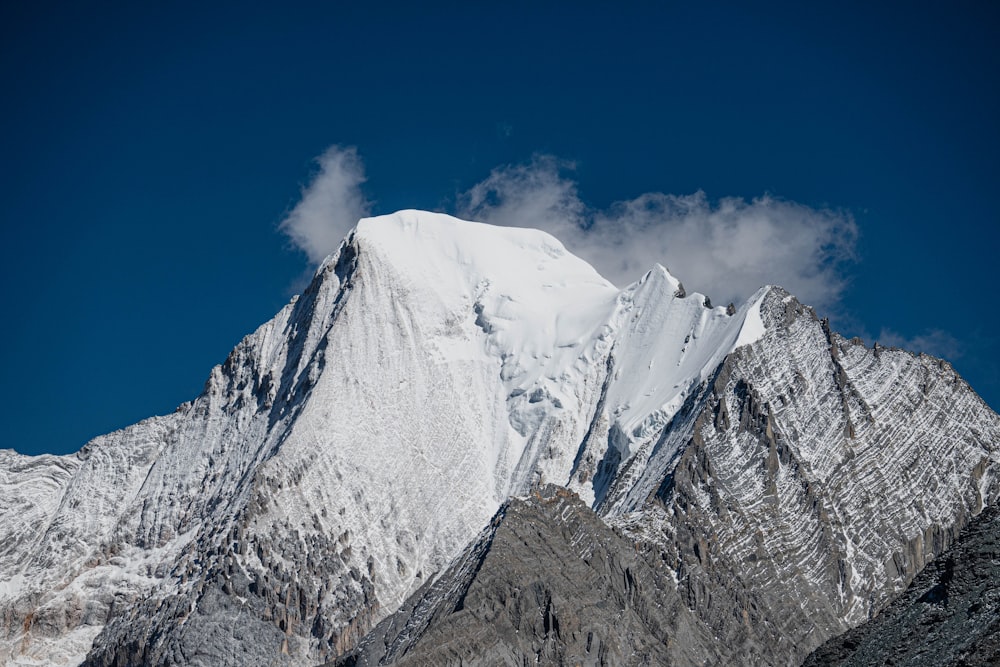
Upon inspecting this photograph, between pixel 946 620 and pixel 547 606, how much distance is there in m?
87.9

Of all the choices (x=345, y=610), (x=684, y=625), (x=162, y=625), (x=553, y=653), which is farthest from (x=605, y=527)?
(x=162, y=625)

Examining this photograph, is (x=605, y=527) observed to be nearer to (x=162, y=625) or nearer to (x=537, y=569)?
(x=537, y=569)

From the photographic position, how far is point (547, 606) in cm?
13512

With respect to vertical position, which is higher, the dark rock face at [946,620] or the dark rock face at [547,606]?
the dark rock face at [547,606]

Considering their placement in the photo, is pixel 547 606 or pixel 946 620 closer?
pixel 946 620

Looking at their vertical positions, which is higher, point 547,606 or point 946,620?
point 547,606

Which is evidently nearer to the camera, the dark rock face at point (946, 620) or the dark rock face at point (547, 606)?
the dark rock face at point (946, 620)

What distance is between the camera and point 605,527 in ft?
517

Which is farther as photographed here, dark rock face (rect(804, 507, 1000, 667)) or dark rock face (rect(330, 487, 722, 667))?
dark rock face (rect(330, 487, 722, 667))

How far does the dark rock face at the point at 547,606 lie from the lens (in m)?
130

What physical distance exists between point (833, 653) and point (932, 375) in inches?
5818

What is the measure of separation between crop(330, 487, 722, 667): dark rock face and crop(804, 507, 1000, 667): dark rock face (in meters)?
76.8

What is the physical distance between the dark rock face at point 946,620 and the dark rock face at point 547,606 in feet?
252

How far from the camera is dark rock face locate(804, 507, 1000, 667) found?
154 feet
